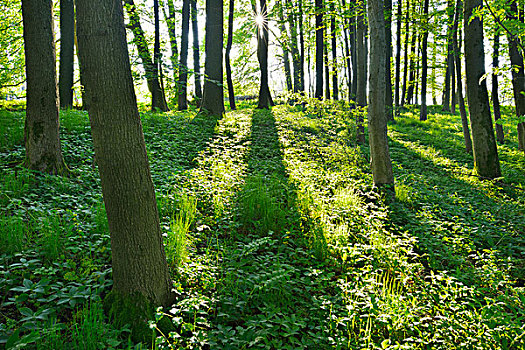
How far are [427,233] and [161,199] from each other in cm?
407

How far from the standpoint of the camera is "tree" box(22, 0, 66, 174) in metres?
5.22

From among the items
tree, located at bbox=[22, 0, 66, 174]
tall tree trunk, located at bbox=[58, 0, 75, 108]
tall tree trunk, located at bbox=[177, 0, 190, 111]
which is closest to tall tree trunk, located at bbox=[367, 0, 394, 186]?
tree, located at bbox=[22, 0, 66, 174]

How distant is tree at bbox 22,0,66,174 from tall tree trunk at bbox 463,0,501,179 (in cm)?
956

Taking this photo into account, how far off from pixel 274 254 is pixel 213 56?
911cm

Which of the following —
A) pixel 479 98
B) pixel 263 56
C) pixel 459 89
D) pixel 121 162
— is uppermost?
pixel 263 56

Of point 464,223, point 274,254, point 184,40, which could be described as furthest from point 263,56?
point 274,254

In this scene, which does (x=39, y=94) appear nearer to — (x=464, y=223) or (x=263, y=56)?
(x=464, y=223)

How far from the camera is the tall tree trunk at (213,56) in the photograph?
1105 cm

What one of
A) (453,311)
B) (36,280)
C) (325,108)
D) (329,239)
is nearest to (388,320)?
(453,311)

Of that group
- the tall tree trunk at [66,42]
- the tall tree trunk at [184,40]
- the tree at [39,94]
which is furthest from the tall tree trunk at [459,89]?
the tall tree trunk at [66,42]

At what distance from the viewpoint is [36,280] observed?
114 inches

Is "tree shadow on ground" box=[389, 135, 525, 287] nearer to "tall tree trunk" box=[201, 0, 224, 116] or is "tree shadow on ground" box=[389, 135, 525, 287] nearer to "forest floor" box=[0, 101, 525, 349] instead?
"forest floor" box=[0, 101, 525, 349]

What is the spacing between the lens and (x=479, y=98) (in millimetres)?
8219

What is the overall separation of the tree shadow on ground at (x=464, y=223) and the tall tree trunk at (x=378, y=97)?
1.85 feet
